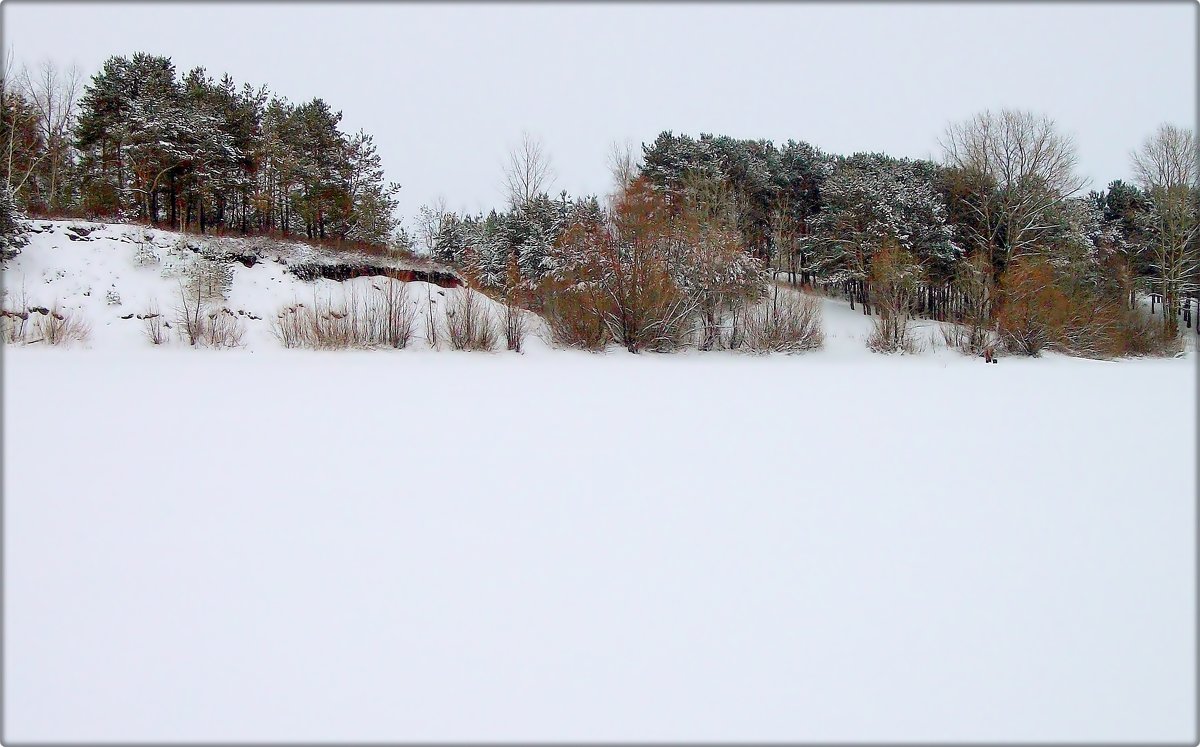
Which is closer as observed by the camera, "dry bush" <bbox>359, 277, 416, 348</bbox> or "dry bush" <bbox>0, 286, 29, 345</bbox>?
"dry bush" <bbox>0, 286, 29, 345</bbox>

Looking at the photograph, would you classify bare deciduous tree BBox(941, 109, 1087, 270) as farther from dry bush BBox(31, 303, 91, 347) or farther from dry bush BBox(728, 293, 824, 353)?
dry bush BBox(31, 303, 91, 347)

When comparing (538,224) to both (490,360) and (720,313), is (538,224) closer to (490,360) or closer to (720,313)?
(720,313)

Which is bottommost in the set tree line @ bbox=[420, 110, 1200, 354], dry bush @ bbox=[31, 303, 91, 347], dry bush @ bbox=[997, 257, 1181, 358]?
dry bush @ bbox=[31, 303, 91, 347]

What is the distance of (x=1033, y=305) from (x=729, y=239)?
32.8ft

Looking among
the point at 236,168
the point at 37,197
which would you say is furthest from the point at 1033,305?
the point at 37,197

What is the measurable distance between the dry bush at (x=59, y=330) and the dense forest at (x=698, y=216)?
477cm

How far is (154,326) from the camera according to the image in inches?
585

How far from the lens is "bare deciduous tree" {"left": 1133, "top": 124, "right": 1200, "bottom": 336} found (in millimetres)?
25406

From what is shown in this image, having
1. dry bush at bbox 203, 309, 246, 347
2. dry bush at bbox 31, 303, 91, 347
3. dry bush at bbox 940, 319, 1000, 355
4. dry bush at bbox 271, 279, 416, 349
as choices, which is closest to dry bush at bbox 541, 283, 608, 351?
dry bush at bbox 271, 279, 416, 349

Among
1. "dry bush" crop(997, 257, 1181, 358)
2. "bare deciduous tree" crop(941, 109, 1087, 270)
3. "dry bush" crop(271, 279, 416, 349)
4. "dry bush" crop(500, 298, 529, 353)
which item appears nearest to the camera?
"dry bush" crop(271, 279, 416, 349)

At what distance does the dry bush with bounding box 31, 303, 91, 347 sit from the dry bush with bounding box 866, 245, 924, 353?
22.9 meters

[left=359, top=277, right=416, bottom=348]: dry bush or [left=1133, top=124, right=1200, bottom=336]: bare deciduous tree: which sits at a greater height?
[left=1133, top=124, right=1200, bottom=336]: bare deciduous tree

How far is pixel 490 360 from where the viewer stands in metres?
14.5

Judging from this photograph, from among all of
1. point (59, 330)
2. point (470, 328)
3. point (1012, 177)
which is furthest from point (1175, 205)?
point (59, 330)
